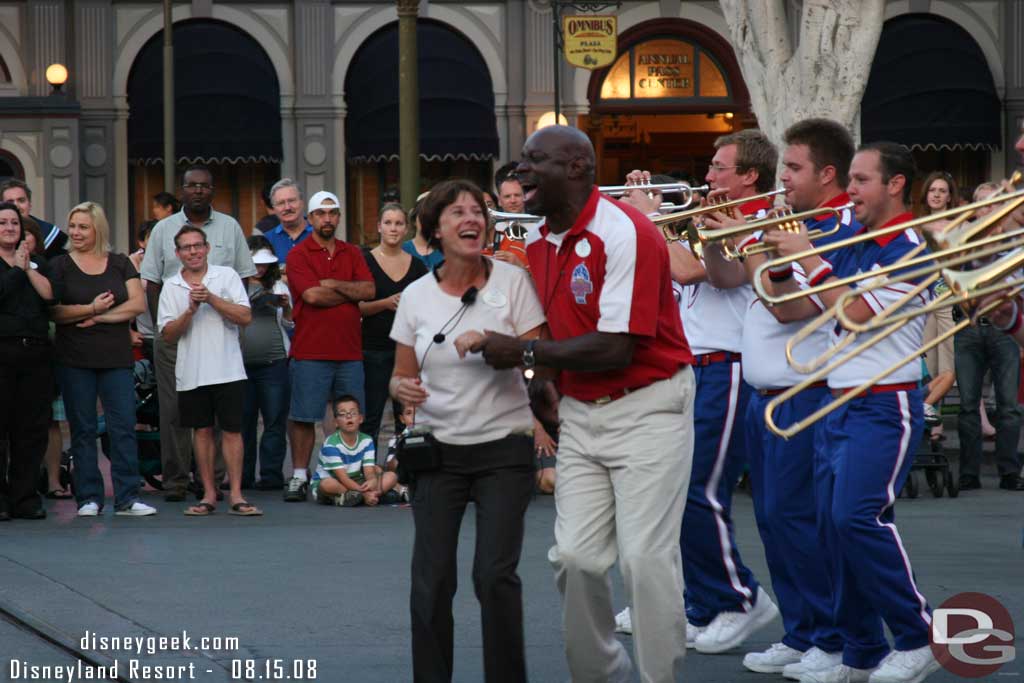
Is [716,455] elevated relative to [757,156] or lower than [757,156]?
lower

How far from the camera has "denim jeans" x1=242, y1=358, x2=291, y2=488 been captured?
12.3m

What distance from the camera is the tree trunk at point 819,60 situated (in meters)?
14.0

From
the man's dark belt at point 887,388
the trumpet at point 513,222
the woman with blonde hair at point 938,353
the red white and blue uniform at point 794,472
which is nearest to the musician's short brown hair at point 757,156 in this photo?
the red white and blue uniform at point 794,472

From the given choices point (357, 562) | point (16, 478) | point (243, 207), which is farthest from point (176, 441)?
point (243, 207)

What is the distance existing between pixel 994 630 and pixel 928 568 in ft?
6.78

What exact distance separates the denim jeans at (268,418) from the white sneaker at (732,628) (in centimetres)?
580

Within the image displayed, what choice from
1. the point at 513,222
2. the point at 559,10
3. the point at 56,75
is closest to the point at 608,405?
the point at 513,222

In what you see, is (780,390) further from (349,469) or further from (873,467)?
(349,469)

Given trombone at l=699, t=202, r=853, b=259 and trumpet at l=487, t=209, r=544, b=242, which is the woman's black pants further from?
trumpet at l=487, t=209, r=544, b=242

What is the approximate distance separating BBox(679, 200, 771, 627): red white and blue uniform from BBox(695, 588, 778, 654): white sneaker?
0.11 feet

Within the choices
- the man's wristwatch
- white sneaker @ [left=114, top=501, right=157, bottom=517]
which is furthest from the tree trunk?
the man's wristwatch

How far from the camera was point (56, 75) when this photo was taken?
23562 millimetres

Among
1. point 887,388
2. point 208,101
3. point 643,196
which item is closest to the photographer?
point 887,388

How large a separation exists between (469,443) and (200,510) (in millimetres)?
5598
